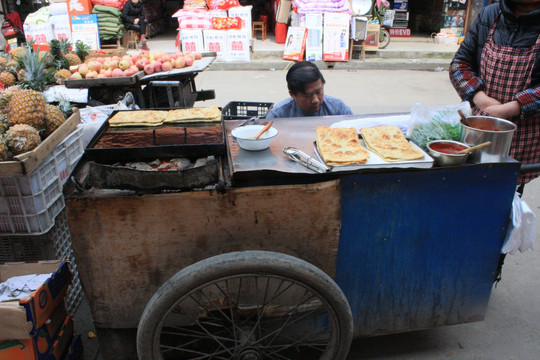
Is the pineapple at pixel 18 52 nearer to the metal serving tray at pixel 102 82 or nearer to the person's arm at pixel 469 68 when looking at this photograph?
the metal serving tray at pixel 102 82

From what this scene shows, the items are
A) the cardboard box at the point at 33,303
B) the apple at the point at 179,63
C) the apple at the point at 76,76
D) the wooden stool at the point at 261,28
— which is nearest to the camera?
the cardboard box at the point at 33,303

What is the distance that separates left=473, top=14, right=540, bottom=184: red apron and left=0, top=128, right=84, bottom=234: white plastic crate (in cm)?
258

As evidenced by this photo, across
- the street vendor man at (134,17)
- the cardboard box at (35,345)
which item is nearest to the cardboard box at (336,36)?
the street vendor man at (134,17)

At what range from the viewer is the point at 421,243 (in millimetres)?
2025

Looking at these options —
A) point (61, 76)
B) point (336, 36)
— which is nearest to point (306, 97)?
point (61, 76)

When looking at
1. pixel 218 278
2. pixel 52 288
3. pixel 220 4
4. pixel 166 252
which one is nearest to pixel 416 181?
pixel 218 278

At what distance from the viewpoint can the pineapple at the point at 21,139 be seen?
6.98ft

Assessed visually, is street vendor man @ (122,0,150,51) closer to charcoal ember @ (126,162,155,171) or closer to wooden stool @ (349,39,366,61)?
wooden stool @ (349,39,366,61)

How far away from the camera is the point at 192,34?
367 inches

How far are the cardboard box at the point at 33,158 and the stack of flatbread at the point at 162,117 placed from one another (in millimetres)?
312

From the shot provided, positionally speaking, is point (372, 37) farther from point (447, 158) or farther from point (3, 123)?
point (3, 123)

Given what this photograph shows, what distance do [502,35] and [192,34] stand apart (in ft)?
26.1

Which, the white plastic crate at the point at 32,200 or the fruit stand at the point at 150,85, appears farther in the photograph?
the fruit stand at the point at 150,85

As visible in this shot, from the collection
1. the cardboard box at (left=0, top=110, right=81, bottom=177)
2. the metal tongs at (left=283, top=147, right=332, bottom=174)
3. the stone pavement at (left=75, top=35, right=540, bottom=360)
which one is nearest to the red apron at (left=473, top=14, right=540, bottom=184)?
the stone pavement at (left=75, top=35, right=540, bottom=360)
